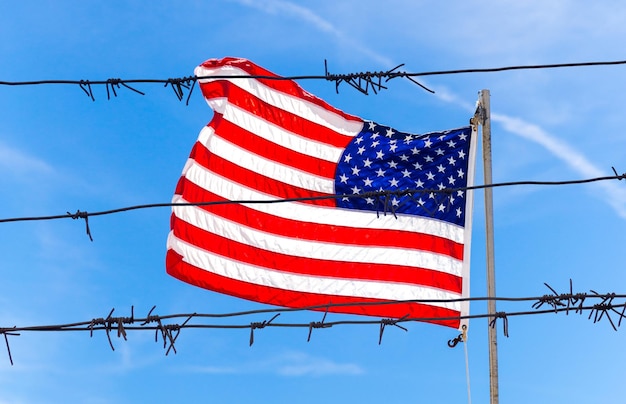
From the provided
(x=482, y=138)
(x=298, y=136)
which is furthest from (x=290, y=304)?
(x=482, y=138)

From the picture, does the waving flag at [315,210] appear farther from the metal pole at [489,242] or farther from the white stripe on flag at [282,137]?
the metal pole at [489,242]

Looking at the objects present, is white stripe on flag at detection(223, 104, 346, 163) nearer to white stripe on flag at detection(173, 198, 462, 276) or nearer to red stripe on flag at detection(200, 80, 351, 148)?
red stripe on flag at detection(200, 80, 351, 148)

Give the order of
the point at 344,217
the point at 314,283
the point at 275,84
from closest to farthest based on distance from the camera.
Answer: the point at 314,283 < the point at 344,217 < the point at 275,84

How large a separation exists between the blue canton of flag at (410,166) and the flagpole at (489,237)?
58 cm

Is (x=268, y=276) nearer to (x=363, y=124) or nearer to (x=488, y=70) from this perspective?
(x=363, y=124)

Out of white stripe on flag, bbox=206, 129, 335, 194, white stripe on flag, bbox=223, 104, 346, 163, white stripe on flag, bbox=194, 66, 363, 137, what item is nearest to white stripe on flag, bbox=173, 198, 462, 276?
white stripe on flag, bbox=206, 129, 335, 194

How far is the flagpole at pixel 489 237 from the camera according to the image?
11.1 m

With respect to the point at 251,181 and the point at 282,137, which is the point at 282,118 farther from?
the point at 251,181

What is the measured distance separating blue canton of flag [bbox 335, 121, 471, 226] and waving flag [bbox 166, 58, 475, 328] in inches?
0.5

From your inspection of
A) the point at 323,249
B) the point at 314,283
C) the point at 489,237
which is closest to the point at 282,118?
the point at 323,249

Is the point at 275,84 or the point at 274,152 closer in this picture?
the point at 274,152

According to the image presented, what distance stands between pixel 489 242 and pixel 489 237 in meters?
0.06

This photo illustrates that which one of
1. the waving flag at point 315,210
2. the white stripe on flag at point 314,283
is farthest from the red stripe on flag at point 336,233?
the white stripe on flag at point 314,283

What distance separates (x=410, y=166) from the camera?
13.3 m
